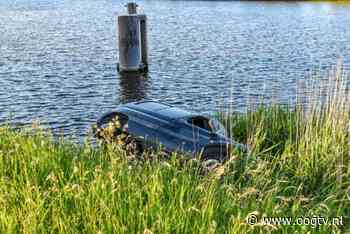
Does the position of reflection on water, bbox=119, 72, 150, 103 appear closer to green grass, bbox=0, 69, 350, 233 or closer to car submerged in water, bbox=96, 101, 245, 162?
car submerged in water, bbox=96, 101, 245, 162

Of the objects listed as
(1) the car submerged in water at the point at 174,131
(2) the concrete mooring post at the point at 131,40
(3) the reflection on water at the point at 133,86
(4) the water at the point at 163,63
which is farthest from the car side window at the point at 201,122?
(2) the concrete mooring post at the point at 131,40

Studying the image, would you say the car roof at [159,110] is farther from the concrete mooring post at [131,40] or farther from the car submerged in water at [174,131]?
the concrete mooring post at [131,40]

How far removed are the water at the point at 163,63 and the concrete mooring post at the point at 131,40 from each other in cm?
111

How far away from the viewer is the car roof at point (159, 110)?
12.2 m

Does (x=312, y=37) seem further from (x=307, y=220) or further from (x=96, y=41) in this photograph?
(x=307, y=220)

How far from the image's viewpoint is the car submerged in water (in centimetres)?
1086

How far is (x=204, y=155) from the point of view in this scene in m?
10.9

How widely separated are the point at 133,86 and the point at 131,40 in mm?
3786

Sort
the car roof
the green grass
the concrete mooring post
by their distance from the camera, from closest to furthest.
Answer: the green grass → the car roof → the concrete mooring post

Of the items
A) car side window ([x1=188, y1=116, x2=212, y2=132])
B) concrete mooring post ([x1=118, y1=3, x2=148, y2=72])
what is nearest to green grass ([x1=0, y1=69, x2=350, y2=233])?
car side window ([x1=188, y1=116, x2=212, y2=132])

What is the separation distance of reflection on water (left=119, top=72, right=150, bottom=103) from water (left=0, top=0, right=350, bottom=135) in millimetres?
58

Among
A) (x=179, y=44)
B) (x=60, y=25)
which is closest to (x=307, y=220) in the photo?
(x=179, y=44)

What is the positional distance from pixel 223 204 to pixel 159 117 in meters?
6.25

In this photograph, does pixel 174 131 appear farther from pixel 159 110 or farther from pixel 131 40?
pixel 131 40
